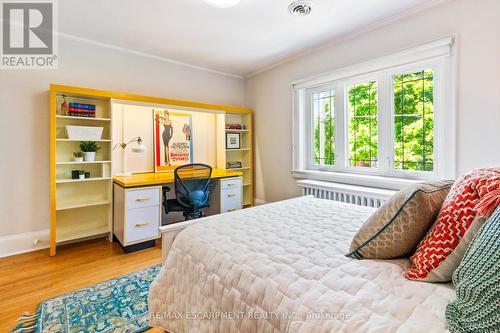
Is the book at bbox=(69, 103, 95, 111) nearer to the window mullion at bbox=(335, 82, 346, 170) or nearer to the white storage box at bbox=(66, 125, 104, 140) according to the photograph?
the white storage box at bbox=(66, 125, 104, 140)

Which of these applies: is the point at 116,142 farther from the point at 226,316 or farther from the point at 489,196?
the point at 489,196

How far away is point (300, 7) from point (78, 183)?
3171mm

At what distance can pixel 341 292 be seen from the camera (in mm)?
811

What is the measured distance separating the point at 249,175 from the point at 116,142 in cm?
211

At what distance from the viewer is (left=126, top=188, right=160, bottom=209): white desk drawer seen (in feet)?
8.91

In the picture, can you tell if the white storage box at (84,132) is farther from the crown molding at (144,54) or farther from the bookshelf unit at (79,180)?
the crown molding at (144,54)

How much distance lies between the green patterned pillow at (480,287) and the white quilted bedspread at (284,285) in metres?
0.05

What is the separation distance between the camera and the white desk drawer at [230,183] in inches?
140

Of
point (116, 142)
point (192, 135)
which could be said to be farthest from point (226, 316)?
point (192, 135)

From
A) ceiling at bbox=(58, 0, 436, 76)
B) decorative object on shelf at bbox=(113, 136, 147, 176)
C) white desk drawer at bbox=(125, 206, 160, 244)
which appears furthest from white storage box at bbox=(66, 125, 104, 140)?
ceiling at bbox=(58, 0, 436, 76)

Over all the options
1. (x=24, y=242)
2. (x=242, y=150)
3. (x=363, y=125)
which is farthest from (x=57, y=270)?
(x=363, y=125)

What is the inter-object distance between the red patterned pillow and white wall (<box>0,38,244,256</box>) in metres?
3.58

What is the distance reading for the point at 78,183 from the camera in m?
3.00

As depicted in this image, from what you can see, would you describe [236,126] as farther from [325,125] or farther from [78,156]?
[78,156]
